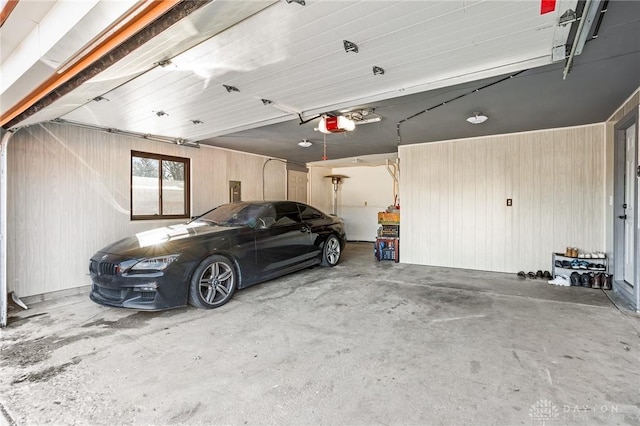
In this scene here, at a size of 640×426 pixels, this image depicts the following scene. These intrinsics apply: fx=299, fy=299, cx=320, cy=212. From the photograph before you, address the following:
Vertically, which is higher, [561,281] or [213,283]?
[213,283]

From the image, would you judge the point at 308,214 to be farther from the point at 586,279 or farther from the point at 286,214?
the point at 586,279

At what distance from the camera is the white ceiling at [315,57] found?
176 centimetres

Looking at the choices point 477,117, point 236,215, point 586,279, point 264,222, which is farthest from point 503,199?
point 236,215

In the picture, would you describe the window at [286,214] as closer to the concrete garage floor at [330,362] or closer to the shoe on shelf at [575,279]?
the concrete garage floor at [330,362]

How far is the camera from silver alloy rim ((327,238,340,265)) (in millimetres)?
5730

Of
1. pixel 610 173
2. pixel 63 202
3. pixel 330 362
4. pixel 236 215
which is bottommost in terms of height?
pixel 330 362

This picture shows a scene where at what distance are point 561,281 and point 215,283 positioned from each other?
16.3 ft

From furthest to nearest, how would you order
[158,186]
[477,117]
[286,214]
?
1. [158,186]
2. [286,214]
3. [477,117]

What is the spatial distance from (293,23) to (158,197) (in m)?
4.36

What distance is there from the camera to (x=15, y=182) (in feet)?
12.0

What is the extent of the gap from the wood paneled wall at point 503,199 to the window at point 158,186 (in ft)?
14.2

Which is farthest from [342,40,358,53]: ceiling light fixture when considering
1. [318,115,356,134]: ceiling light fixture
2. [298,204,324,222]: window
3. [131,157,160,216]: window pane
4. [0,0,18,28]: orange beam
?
[131,157,160,216]: window pane

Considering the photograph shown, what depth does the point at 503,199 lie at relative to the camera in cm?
531

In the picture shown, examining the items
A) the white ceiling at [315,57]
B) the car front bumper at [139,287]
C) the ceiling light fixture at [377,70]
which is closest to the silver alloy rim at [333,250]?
the white ceiling at [315,57]
